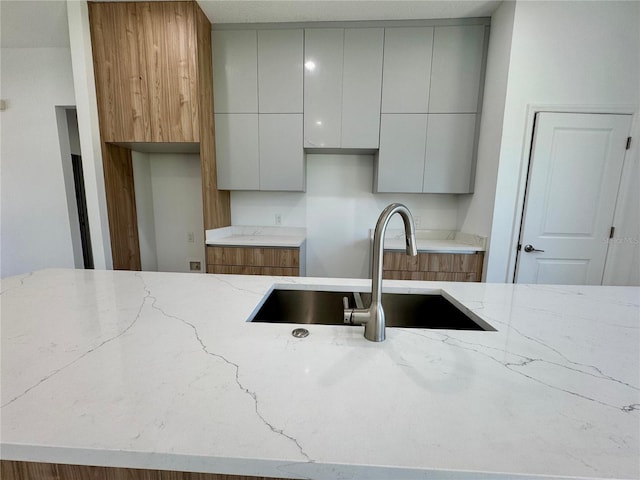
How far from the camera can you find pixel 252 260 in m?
2.47

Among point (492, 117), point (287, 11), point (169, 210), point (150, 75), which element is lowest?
point (169, 210)

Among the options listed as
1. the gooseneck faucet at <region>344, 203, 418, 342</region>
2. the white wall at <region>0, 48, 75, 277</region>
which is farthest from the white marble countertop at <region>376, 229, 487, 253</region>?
the white wall at <region>0, 48, 75, 277</region>

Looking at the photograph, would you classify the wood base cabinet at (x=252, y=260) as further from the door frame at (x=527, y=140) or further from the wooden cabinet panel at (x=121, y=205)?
the door frame at (x=527, y=140)

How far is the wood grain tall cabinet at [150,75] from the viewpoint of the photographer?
2131 mm

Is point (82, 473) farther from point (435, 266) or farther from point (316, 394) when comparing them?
point (435, 266)

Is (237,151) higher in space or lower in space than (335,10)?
lower

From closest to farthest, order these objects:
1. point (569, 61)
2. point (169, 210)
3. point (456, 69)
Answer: point (569, 61)
point (456, 69)
point (169, 210)

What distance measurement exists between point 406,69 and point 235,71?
60.5 inches

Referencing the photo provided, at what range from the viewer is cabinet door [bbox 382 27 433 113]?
7.65ft

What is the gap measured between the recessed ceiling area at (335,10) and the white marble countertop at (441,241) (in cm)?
185

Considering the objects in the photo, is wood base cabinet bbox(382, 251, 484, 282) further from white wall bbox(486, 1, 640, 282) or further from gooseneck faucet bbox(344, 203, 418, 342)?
gooseneck faucet bbox(344, 203, 418, 342)

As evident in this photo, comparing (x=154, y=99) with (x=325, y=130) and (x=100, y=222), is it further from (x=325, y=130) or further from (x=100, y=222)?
(x=325, y=130)

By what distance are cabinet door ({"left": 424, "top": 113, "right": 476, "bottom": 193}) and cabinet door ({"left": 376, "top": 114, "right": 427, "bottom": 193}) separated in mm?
73

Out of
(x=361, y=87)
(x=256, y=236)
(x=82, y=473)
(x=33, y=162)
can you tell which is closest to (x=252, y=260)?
(x=256, y=236)
